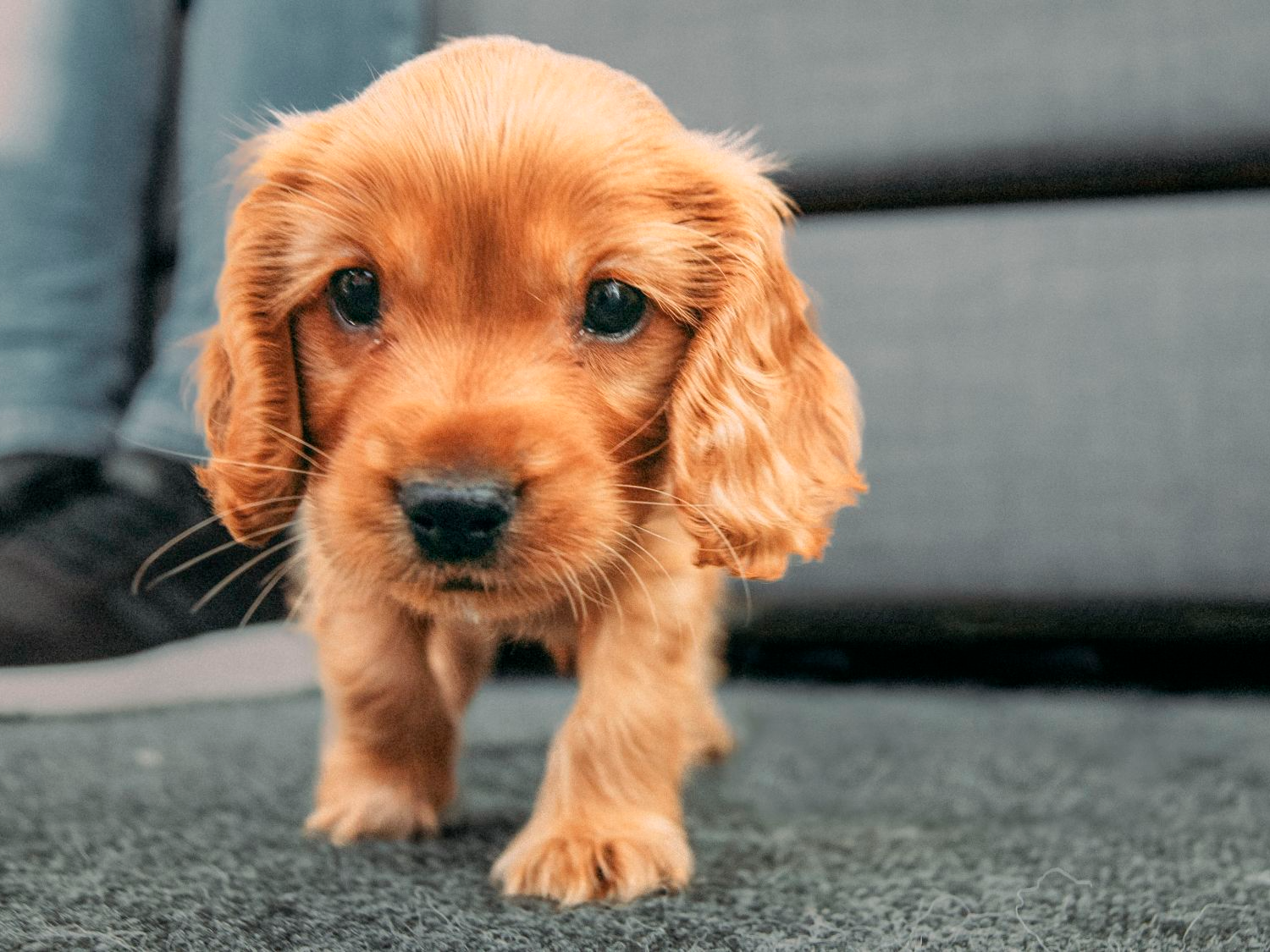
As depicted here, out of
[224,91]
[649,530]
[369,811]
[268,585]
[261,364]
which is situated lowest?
[369,811]

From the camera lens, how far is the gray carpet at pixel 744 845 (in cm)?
90

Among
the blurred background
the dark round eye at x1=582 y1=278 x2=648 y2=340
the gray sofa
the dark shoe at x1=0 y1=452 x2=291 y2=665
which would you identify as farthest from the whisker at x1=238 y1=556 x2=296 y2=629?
the gray sofa

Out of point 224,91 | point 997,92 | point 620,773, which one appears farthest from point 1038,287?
point 224,91

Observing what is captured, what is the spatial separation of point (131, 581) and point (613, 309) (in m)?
0.60

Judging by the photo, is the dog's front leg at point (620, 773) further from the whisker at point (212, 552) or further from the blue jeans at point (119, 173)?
the blue jeans at point (119, 173)

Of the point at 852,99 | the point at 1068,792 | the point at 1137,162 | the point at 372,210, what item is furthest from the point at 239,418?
the point at 1137,162

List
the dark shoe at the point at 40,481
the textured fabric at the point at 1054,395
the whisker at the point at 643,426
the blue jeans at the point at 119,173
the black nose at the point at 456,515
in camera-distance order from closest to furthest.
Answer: the black nose at the point at 456,515, the whisker at the point at 643,426, the blue jeans at the point at 119,173, the dark shoe at the point at 40,481, the textured fabric at the point at 1054,395

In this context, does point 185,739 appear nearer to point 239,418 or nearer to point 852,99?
point 239,418

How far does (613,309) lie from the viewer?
92cm

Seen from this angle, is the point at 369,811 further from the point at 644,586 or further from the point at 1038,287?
the point at 1038,287

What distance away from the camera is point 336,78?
0.95 meters

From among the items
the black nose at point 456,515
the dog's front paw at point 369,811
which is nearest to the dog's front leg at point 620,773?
the dog's front paw at point 369,811

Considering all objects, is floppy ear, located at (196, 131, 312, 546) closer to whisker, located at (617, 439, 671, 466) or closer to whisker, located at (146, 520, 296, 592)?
whisker, located at (146, 520, 296, 592)

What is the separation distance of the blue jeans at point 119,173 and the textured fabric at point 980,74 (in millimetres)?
828
